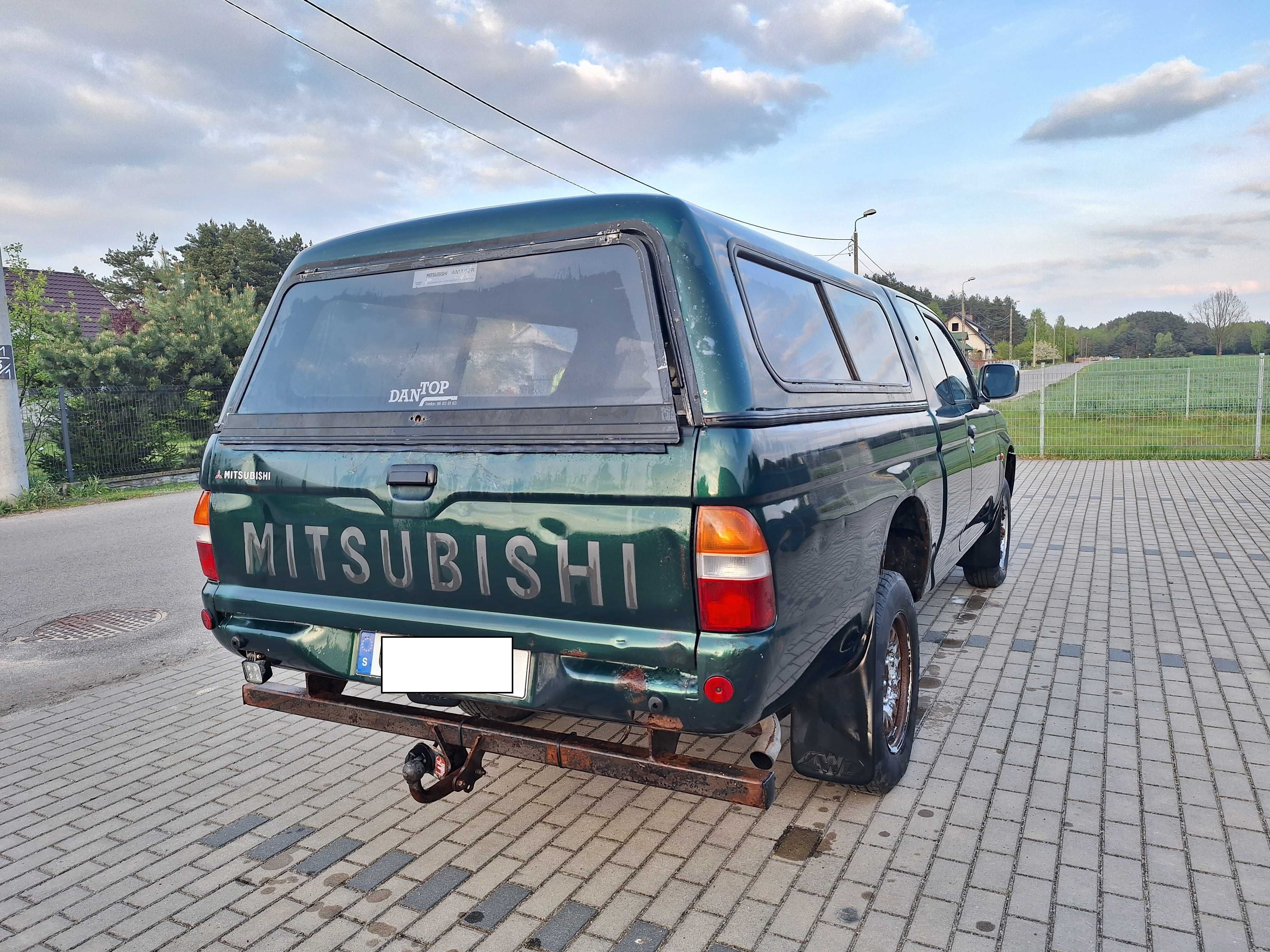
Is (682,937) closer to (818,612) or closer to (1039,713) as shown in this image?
(818,612)

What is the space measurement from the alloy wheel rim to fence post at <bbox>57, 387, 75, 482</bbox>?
15.2 meters

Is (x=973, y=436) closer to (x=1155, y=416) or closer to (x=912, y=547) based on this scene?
(x=912, y=547)

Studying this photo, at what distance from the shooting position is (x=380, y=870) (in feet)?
9.21

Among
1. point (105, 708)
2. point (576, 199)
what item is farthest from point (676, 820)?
point (105, 708)

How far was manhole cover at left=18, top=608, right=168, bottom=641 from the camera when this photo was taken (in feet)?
19.0

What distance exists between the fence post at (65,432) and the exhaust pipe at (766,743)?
1548 centimetres

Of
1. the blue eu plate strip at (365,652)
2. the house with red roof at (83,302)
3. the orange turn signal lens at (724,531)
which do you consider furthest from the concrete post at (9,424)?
the orange turn signal lens at (724,531)

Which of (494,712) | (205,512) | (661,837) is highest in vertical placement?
(205,512)

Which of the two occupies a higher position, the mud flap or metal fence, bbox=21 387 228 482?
metal fence, bbox=21 387 228 482

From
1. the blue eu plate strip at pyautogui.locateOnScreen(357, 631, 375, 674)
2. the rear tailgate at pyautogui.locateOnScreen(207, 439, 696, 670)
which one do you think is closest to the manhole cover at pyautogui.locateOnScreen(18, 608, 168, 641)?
the rear tailgate at pyautogui.locateOnScreen(207, 439, 696, 670)

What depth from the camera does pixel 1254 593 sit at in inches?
239

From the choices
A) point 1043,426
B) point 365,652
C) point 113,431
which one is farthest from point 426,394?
point 1043,426

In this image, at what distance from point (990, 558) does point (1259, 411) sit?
12.3m

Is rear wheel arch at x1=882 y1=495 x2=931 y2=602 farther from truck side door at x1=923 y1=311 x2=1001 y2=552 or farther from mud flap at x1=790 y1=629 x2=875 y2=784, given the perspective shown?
truck side door at x1=923 y1=311 x2=1001 y2=552
